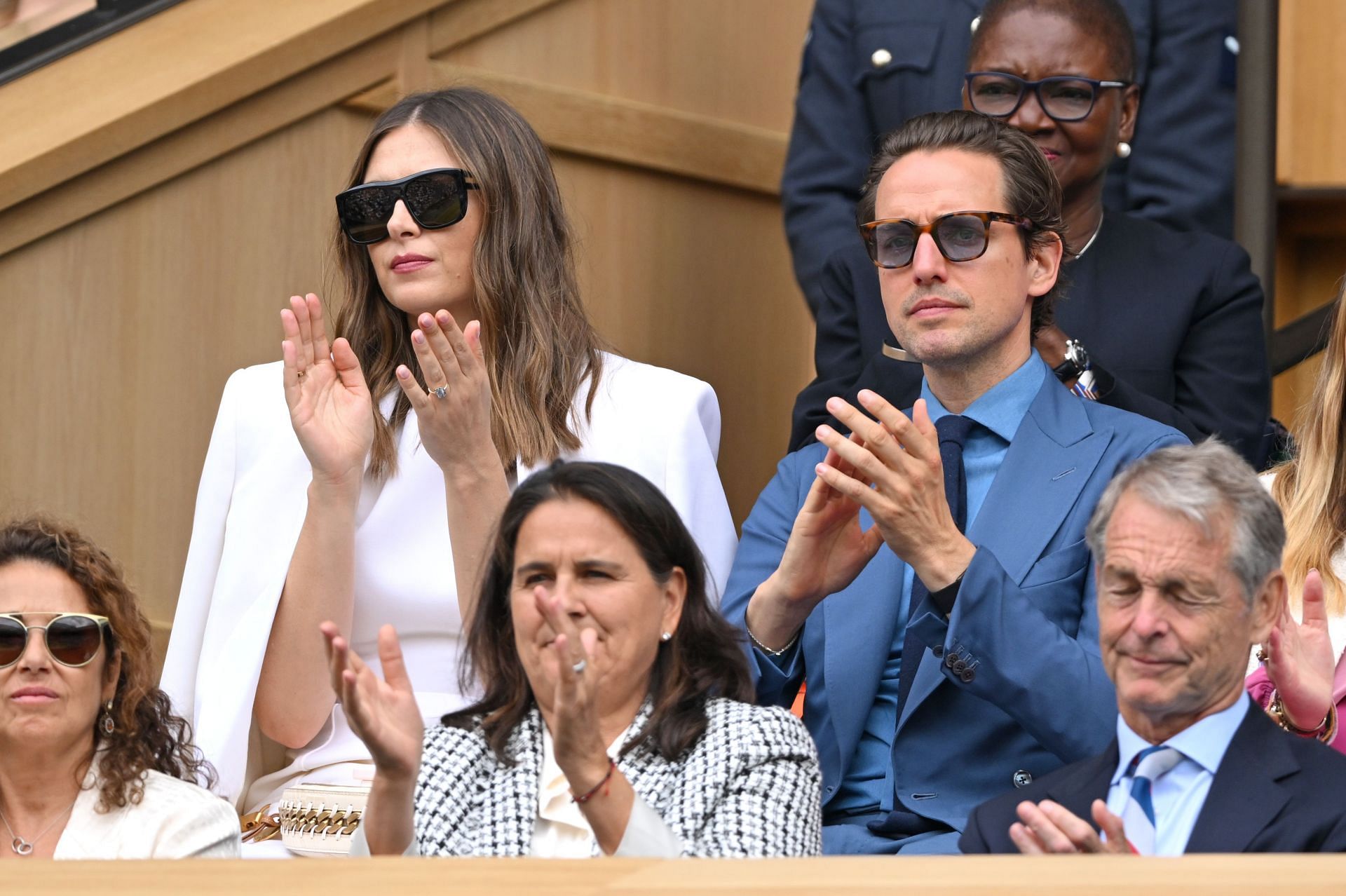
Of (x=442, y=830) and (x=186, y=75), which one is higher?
(x=186, y=75)

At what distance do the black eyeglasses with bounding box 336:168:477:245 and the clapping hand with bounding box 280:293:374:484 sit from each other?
268 mm

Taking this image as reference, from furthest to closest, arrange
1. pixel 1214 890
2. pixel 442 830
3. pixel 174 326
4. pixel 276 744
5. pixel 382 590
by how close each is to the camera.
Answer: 1. pixel 174 326
2. pixel 276 744
3. pixel 382 590
4. pixel 442 830
5. pixel 1214 890

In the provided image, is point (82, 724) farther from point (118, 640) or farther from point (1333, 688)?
point (1333, 688)

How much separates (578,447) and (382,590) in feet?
1.38

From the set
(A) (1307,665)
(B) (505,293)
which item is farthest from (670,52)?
(A) (1307,665)

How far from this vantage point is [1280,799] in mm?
2447

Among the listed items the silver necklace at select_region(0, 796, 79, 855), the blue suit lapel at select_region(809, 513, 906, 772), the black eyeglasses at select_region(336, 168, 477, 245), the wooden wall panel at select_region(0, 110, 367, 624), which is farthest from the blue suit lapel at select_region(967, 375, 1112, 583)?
the wooden wall panel at select_region(0, 110, 367, 624)

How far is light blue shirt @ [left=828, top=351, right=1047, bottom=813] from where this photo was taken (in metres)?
3.14

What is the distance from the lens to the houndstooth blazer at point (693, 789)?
2662 mm

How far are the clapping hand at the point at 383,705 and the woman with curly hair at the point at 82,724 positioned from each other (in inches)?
19.8

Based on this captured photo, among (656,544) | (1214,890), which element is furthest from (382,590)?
(1214,890)

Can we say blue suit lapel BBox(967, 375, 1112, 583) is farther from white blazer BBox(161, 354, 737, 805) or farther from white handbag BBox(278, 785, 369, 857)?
white handbag BBox(278, 785, 369, 857)

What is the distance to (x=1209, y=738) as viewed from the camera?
2543 millimetres

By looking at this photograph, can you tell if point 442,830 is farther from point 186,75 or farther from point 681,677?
point 186,75
